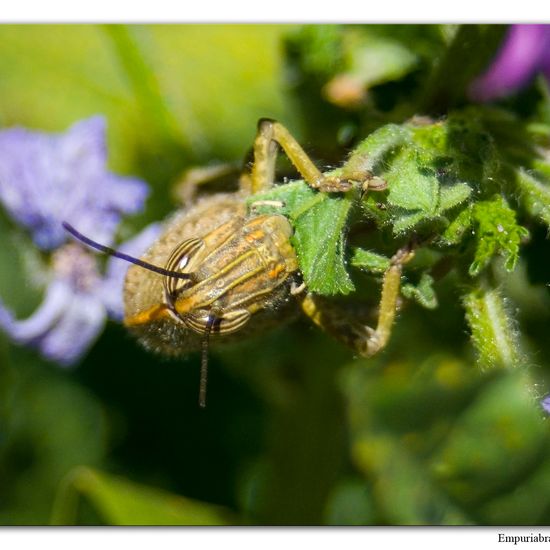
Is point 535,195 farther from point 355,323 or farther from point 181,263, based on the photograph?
point 181,263

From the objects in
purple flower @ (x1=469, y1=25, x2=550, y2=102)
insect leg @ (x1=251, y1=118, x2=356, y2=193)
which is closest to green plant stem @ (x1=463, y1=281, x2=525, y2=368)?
insect leg @ (x1=251, y1=118, x2=356, y2=193)

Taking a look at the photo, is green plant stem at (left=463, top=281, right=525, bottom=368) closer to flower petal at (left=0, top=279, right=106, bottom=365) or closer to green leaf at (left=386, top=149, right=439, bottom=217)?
green leaf at (left=386, top=149, right=439, bottom=217)

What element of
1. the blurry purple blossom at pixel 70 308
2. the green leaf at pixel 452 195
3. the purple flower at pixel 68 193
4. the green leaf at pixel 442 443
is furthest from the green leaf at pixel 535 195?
the blurry purple blossom at pixel 70 308

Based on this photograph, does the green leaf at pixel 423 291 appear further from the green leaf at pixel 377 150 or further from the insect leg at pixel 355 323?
the green leaf at pixel 377 150

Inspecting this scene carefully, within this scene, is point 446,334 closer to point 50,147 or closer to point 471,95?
point 471,95
